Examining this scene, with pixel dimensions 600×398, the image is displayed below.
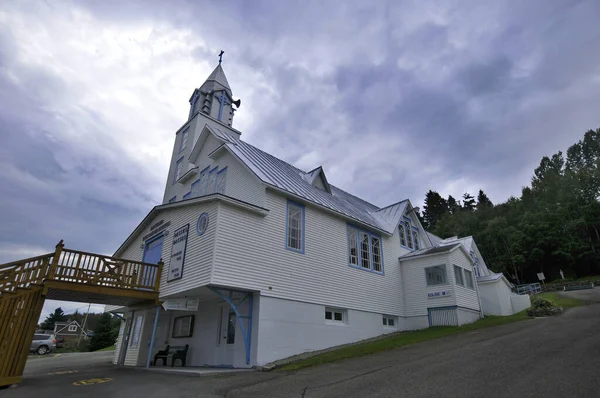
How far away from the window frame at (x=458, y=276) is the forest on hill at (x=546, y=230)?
37049 mm

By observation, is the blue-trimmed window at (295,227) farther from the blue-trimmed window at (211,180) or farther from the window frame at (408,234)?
the window frame at (408,234)

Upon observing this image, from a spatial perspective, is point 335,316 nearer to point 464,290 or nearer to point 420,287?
point 420,287

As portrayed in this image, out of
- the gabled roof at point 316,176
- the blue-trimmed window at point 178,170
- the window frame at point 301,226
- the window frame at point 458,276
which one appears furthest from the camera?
the blue-trimmed window at point 178,170

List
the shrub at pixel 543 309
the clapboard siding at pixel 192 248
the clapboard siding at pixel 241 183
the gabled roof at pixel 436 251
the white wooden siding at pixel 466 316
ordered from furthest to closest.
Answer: the gabled roof at pixel 436 251 → the shrub at pixel 543 309 → the white wooden siding at pixel 466 316 → the clapboard siding at pixel 241 183 → the clapboard siding at pixel 192 248

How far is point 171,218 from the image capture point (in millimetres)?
16297

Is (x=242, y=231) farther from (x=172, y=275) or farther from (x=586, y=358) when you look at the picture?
(x=586, y=358)

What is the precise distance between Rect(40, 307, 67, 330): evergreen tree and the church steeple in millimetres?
90237

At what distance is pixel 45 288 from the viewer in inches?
469

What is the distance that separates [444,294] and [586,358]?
11.2m

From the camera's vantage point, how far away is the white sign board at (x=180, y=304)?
13.6 m

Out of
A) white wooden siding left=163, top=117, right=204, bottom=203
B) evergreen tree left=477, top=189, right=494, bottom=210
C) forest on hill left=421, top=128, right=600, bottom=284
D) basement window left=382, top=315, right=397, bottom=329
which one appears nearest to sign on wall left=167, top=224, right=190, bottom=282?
white wooden siding left=163, top=117, right=204, bottom=203

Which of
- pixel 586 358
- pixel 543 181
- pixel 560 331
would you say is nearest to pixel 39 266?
pixel 586 358

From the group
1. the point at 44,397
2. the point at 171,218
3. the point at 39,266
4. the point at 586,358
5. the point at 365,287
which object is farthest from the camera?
the point at 365,287

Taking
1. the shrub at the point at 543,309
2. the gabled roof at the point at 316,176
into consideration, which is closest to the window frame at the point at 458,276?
the shrub at the point at 543,309
